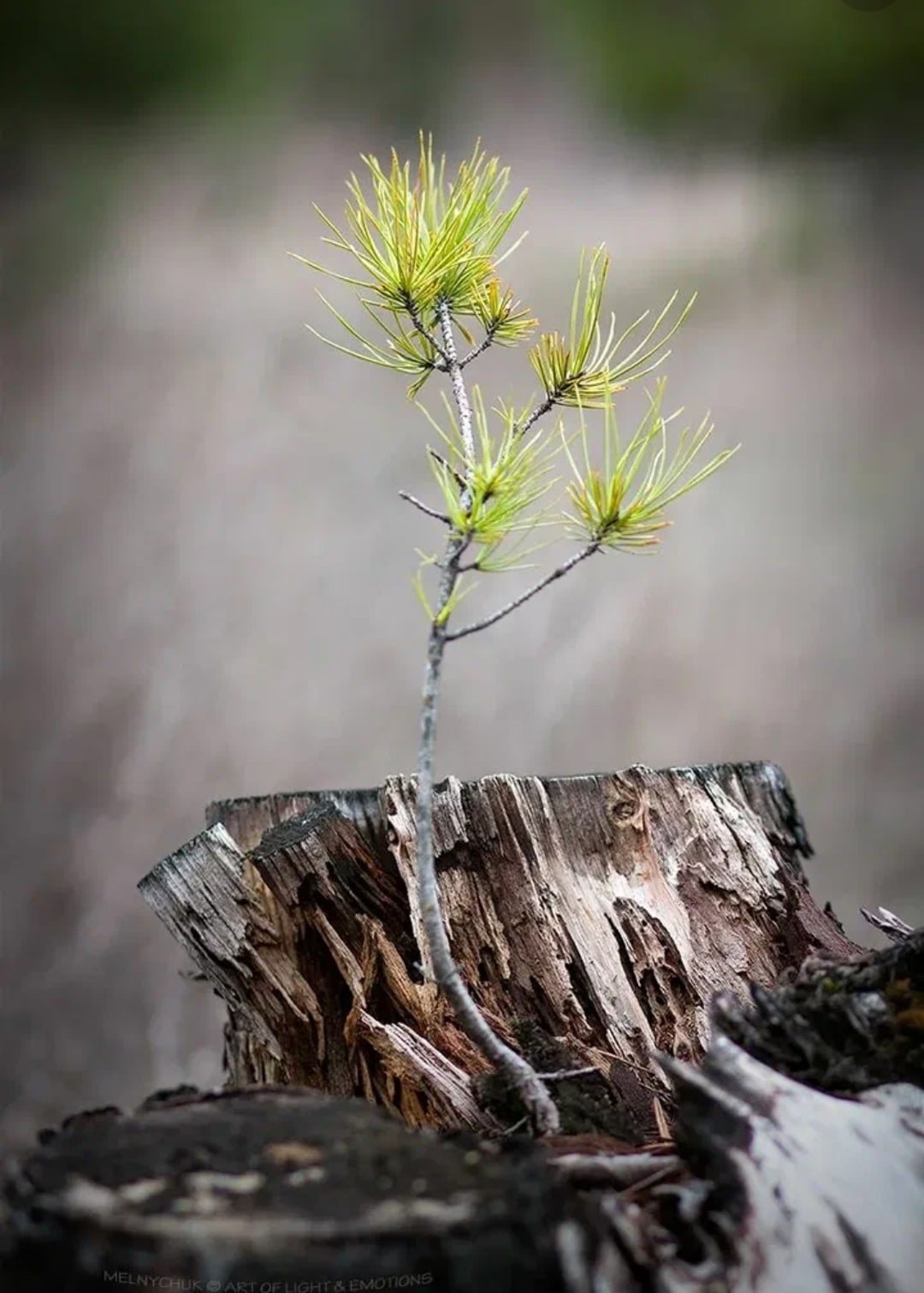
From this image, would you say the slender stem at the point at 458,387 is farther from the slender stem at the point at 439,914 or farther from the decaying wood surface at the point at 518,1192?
the decaying wood surface at the point at 518,1192

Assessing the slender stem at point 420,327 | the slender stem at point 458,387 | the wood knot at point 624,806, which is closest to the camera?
the slender stem at point 458,387

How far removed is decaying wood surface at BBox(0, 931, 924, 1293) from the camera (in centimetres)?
63

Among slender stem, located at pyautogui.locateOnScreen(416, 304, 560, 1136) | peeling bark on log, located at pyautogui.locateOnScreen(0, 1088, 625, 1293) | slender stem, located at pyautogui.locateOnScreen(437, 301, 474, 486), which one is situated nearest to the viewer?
peeling bark on log, located at pyautogui.locateOnScreen(0, 1088, 625, 1293)

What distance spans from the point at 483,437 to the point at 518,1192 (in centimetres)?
72

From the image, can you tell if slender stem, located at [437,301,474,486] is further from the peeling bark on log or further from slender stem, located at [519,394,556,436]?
the peeling bark on log

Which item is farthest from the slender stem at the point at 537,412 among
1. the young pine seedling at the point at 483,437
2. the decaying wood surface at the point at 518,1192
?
the decaying wood surface at the point at 518,1192

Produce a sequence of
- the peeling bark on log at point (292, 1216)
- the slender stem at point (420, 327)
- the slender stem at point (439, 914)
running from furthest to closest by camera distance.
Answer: the slender stem at point (420, 327) < the slender stem at point (439, 914) < the peeling bark on log at point (292, 1216)

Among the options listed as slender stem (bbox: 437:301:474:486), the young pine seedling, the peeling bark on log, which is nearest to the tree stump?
the peeling bark on log

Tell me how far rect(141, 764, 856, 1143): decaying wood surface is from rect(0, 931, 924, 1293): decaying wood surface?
361 mm

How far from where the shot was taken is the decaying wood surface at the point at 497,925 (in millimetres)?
1295

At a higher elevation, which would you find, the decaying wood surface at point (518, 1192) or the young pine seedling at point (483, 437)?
the young pine seedling at point (483, 437)

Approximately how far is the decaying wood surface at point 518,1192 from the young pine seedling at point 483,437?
217mm

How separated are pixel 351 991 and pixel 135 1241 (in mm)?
702

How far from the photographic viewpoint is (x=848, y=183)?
3.46 metres
